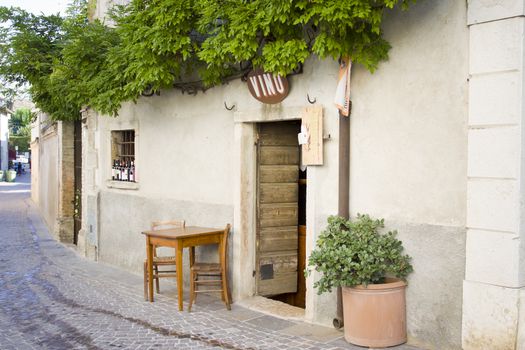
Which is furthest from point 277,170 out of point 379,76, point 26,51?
point 26,51

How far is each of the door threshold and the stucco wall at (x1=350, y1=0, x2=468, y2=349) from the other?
1.62 meters

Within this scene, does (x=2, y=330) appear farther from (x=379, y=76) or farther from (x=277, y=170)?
(x=379, y=76)

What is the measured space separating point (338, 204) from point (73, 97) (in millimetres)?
5539

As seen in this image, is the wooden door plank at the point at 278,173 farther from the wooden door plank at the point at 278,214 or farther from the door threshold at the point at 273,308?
the door threshold at the point at 273,308

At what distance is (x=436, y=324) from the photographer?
17.9 feet

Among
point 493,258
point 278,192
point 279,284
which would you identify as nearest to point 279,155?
point 278,192

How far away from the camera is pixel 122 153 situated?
444 inches

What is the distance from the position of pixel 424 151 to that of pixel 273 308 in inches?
113

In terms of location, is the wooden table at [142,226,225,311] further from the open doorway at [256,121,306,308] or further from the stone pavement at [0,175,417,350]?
the open doorway at [256,121,306,308]

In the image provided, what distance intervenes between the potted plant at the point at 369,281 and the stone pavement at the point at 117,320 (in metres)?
0.21

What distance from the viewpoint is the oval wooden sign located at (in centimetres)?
686

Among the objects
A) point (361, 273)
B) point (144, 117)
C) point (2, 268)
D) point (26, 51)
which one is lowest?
point (2, 268)

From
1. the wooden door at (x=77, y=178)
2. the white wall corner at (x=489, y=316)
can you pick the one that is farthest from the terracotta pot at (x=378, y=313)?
the wooden door at (x=77, y=178)

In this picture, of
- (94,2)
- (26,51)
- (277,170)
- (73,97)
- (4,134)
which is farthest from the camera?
(4,134)
